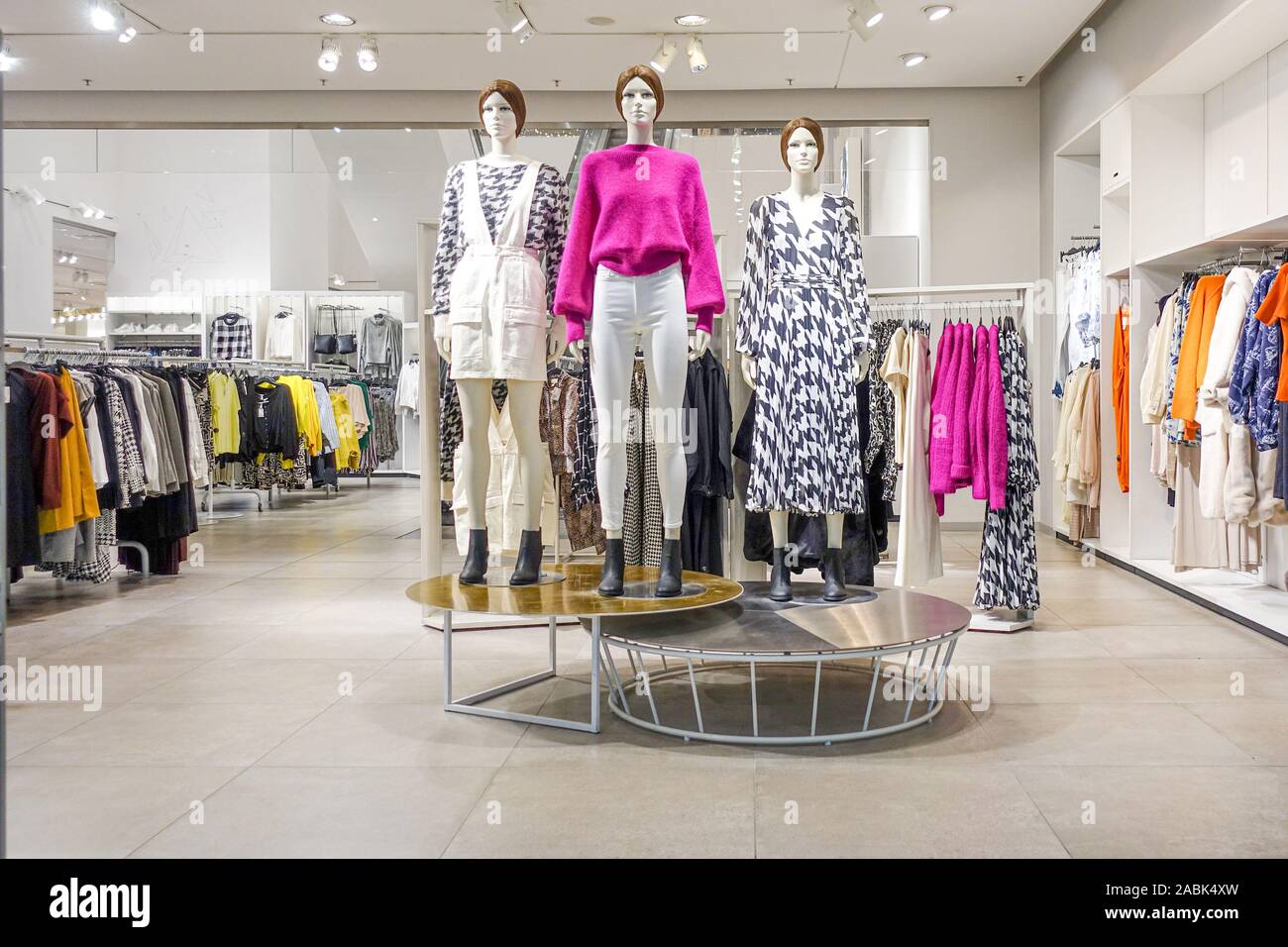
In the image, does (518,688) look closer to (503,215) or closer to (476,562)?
(476,562)

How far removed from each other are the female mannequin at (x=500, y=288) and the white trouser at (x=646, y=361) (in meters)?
0.22

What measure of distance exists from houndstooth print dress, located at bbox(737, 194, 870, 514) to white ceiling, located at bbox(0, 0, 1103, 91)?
10.8 feet

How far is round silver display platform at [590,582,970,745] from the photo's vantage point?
3033 mm

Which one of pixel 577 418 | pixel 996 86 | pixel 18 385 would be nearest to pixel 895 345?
pixel 577 418

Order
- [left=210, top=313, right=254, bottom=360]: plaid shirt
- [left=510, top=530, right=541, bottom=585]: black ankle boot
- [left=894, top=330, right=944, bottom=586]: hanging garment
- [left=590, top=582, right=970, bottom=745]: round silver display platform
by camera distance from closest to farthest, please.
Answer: [left=590, top=582, right=970, bottom=745]: round silver display platform
[left=510, top=530, right=541, bottom=585]: black ankle boot
[left=894, top=330, right=944, bottom=586]: hanging garment
[left=210, top=313, right=254, bottom=360]: plaid shirt

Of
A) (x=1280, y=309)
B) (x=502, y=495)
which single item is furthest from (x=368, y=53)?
(x=1280, y=309)

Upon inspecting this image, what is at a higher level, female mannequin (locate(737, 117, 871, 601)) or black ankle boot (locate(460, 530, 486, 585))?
female mannequin (locate(737, 117, 871, 601))

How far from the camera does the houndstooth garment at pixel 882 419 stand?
4.39 metres

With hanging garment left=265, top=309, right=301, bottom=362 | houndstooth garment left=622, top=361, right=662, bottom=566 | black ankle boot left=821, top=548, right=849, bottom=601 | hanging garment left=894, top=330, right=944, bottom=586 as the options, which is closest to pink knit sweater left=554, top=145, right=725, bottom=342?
houndstooth garment left=622, top=361, right=662, bottom=566

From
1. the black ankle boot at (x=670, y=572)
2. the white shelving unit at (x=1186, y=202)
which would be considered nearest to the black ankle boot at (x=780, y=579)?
the black ankle boot at (x=670, y=572)

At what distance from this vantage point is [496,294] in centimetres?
345

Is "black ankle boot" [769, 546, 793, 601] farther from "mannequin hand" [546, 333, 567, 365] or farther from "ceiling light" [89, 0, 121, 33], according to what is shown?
"ceiling light" [89, 0, 121, 33]

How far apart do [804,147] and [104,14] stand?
4.81 m
